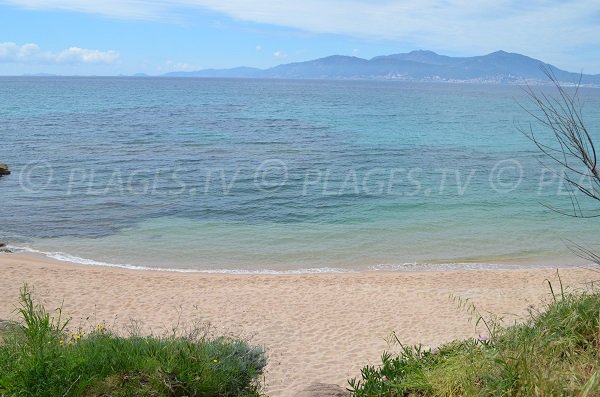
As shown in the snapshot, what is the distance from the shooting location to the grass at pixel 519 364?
4.49 meters

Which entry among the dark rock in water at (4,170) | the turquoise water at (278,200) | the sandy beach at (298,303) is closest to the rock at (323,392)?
the sandy beach at (298,303)

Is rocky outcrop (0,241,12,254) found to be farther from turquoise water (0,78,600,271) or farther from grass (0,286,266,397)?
grass (0,286,266,397)

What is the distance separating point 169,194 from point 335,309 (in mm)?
14187

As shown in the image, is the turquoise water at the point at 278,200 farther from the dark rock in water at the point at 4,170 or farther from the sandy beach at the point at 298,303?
the sandy beach at the point at 298,303

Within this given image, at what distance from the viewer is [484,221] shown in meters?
21.0

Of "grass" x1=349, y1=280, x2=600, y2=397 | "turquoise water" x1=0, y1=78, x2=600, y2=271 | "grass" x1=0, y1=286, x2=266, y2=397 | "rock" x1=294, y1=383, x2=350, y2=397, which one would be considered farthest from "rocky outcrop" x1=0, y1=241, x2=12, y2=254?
"grass" x1=349, y1=280, x2=600, y2=397

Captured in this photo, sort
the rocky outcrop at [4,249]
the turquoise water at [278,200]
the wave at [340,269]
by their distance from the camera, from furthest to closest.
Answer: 1. the turquoise water at [278,200]
2. the rocky outcrop at [4,249]
3. the wave at [340,269]

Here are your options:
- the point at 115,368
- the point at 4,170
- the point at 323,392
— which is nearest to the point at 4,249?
the point at 115,368

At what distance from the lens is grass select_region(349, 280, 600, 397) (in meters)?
4.49

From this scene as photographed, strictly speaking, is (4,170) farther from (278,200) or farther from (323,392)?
(323,392)

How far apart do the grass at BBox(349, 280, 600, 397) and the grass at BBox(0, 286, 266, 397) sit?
1.40 meters

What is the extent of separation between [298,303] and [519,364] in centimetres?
812

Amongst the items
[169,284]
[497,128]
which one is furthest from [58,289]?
[497,128]

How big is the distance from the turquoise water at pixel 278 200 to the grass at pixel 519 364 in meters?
10.3
